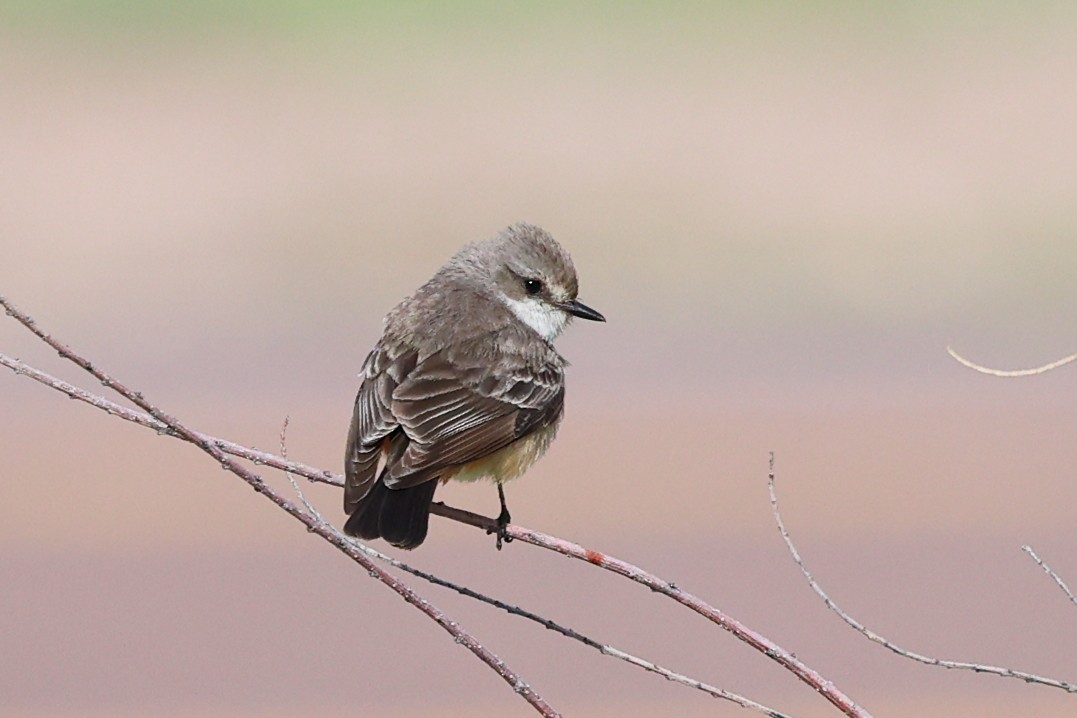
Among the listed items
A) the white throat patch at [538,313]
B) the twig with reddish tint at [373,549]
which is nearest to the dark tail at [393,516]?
the twig with reddish tint at [373,549]

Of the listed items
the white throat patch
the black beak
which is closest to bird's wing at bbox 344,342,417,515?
the white throat patch

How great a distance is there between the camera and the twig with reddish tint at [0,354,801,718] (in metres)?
4.84

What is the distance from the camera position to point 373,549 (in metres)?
5.36

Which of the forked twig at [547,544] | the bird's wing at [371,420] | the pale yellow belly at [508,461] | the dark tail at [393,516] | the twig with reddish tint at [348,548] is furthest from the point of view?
the pale yellow belly at [508,461]

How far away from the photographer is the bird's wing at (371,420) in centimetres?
647

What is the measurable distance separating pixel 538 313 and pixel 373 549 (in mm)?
2653

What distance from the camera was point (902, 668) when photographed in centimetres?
1485

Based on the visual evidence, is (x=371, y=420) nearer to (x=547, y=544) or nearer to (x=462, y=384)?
(x=462, y=384)

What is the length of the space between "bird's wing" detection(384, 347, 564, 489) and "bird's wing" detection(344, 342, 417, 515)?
0.16 ft

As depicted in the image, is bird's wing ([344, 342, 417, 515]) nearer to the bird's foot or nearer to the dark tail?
the dark tail

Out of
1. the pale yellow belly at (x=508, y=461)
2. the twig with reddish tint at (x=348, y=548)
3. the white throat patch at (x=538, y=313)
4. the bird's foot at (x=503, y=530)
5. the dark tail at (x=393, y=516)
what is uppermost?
the white throat patch at (x=538, y=313)

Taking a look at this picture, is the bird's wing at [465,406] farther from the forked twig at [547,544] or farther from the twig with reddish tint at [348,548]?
the twig with reddish tint at [348,548]

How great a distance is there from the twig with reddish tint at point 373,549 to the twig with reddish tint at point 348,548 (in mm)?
62

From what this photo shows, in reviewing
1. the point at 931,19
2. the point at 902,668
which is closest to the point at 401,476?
the point at 902,668
